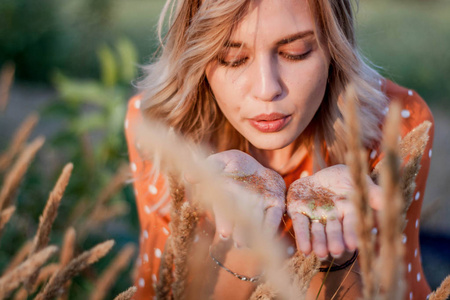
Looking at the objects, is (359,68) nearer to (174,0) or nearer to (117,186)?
(174,0)

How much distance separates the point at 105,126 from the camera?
231 centimetres

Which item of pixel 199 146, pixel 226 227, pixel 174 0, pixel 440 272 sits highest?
pixel 174 0

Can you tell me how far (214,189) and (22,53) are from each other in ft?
16.3

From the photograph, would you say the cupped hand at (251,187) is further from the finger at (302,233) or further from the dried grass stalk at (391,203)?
the dried grass stalk at (391,203)

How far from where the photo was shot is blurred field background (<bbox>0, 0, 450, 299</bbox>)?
2066 mm

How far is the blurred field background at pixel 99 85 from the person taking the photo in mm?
2066

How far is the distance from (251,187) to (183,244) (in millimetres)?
322

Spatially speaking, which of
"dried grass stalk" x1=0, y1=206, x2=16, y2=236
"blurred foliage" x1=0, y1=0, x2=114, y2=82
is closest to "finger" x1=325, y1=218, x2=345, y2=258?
"dried grass stalk" x1=0, y1=206, x2=16, y2=236

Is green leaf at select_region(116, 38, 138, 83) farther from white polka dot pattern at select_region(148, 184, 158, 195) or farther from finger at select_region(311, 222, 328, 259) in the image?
finger at select_region(311, 222, 328, 259)

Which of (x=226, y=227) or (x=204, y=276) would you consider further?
(x=204, y=276)

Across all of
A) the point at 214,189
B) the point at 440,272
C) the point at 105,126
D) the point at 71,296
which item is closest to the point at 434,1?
the point at 440,272

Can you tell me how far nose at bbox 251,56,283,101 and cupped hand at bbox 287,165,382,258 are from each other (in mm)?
196

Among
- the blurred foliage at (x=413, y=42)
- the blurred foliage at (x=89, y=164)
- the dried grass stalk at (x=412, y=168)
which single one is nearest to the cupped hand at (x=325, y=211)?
the dried grass stalk at (x=412, y=168)

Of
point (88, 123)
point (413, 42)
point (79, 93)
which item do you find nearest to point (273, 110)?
Result: point (88, 123)
